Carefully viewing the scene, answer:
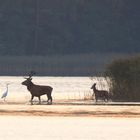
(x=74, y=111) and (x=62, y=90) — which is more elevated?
(x=62, y=90)

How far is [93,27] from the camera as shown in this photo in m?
146

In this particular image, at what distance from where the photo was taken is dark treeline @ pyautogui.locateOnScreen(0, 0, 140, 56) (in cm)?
14050

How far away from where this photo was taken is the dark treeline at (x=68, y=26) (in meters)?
140

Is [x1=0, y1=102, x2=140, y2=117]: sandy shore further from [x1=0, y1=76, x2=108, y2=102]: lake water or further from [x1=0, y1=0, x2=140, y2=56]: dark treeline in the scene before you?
[x1=0, y1=0, x2=140, y2=56]: dark treeline

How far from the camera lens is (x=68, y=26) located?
142625 mm
